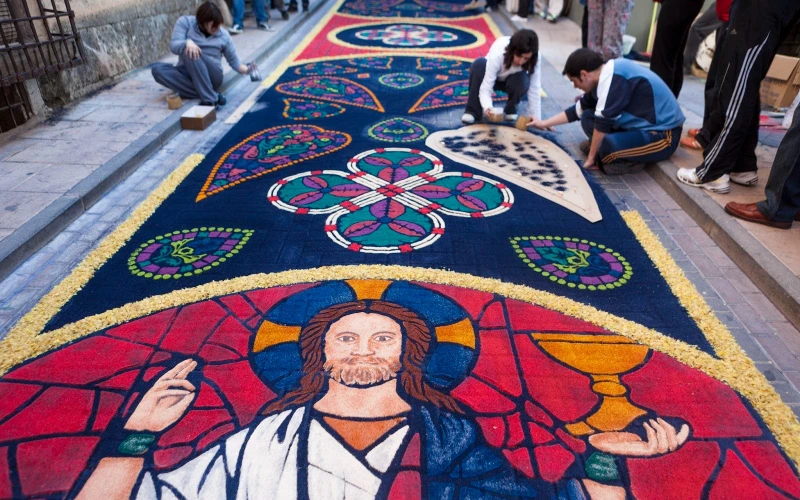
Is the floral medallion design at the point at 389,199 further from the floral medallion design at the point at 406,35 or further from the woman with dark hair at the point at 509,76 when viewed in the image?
the floral medallion design at the point at 406,35

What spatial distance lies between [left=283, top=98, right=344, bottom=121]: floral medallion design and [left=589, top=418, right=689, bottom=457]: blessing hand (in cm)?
378

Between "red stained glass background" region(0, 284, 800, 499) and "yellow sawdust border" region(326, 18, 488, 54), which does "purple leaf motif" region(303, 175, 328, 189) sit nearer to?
"red stained glass background" region(0, 284, 800, 499)

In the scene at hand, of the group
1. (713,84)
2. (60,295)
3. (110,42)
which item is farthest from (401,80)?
(60,295)

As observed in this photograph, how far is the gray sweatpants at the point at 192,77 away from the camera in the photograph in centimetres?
480

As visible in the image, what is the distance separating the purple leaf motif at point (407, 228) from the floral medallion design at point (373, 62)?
154 inches

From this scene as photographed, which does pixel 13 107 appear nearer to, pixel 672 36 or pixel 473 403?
pixel 473 403

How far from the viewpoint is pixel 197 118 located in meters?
4.43

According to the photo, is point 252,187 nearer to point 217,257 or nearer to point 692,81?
point 217,257

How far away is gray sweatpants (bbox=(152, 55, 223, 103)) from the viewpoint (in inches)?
189

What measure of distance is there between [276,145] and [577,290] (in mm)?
2657

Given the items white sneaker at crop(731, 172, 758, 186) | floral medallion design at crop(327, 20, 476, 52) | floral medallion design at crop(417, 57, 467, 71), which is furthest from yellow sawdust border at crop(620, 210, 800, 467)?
floral medallion design at crop(327, 20, 476, 52)

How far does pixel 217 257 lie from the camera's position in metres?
2.75

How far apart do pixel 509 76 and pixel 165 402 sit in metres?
3.80

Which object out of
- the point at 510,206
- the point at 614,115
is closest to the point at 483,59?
the point at 614,115
